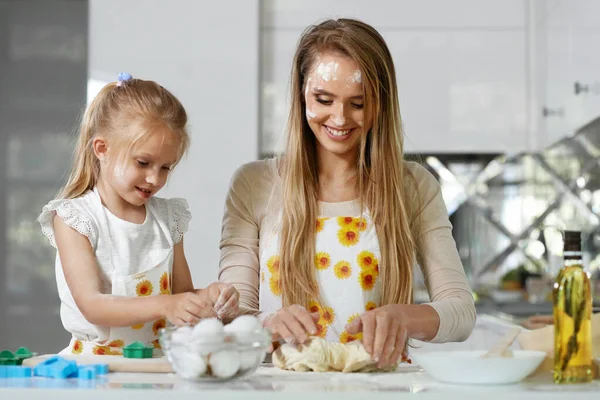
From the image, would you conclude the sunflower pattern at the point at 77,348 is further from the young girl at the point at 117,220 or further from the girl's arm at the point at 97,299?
the girl's arm at the point at 97,299

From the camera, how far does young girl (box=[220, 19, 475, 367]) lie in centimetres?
180

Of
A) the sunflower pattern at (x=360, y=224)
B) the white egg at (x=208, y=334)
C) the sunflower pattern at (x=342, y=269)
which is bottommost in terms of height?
the white egg at (x=208, y=334)

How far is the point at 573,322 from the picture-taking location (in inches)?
49.3

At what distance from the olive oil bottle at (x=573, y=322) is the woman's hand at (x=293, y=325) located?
1.21 feet

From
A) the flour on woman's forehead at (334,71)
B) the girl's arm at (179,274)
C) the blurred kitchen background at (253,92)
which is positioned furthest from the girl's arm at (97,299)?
the blurred kitchen background at (253,92)

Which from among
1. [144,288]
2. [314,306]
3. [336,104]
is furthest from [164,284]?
[336,104]

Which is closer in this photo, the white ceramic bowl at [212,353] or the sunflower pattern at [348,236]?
the white ceramic bowl at [212,353]

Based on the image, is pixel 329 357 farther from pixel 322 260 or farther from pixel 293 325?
pixel 322 260

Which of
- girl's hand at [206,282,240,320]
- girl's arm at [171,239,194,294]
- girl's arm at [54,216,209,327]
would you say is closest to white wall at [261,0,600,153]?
girl's arm at [171,239,194,294]

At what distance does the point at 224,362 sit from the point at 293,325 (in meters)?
0.23

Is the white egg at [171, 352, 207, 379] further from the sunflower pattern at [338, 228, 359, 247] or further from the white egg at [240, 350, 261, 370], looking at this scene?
the sunflower pattern at [338, 228, 359, 247]

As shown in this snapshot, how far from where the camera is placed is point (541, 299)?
12.4 ft

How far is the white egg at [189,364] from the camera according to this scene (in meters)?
1.17

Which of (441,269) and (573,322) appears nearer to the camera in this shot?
(573,322)
